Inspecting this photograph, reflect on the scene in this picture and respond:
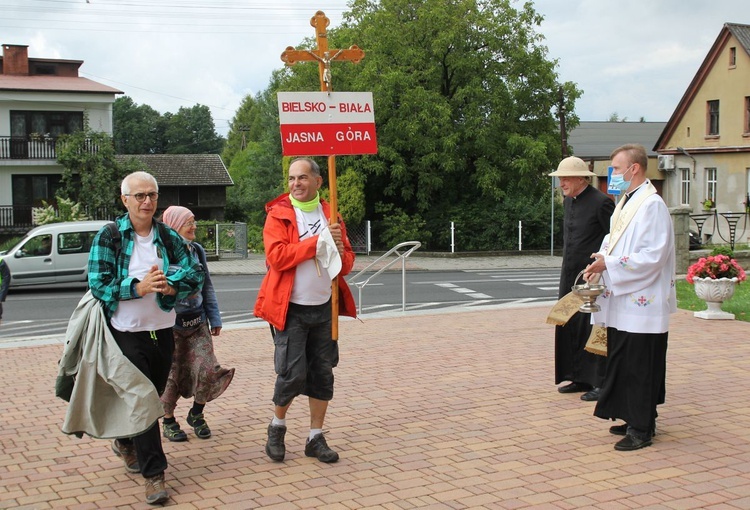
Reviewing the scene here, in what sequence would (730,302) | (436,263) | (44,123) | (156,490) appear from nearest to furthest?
1. (156,490)
2. (730,302)
3. (436,263)
4. (44,123)

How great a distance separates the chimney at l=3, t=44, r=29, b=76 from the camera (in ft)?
133

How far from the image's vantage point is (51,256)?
20531mm

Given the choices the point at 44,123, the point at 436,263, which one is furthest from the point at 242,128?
the point at 436,263

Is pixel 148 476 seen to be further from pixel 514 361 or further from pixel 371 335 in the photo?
pixel 371 335

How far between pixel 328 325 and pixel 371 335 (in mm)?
5592

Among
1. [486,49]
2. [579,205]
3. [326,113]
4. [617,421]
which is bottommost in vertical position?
[617,421]

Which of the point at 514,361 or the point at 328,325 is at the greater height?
the point at 328,325

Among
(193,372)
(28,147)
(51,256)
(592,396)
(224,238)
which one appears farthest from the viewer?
(28,147)

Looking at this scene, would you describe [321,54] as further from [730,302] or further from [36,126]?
[36,126]

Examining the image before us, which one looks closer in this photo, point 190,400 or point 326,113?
point 326,113

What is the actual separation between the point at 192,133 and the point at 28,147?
71207 millimetres

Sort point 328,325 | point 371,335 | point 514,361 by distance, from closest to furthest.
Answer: point 328,325 < point 514,361 < point 371,335

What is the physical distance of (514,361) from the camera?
9.10 m

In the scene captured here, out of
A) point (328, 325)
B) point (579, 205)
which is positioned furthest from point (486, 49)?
point (328, 325)
